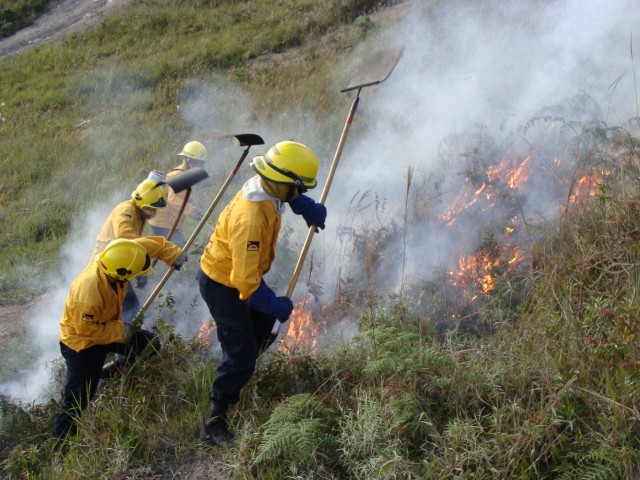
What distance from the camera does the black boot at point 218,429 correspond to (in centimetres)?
347

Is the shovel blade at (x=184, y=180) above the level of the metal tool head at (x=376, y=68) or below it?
below

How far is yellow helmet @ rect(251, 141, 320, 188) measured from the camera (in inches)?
133

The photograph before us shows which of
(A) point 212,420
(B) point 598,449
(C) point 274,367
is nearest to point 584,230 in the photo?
(B) point 598,449

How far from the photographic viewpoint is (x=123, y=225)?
4.79 metres

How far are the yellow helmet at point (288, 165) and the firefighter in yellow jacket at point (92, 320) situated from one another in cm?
115

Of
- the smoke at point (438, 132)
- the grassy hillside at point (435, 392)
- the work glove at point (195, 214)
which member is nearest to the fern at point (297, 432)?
the grassy hillside at point (435, 392)

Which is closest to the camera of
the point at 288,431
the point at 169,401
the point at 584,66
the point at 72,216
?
the point at 288,431

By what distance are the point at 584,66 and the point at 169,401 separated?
4.87 m

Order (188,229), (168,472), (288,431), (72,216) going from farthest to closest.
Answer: (72,216) → (188,229) → (168,472) → (288,431)

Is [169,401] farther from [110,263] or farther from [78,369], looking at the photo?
[110,263]

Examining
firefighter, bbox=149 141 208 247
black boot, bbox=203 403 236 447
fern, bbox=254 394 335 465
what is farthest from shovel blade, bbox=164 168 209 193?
fern, bbox=254 394 335 465

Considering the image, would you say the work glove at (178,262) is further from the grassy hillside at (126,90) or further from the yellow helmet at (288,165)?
the grassy hillside at (126,90)

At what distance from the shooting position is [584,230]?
3939 millimetres

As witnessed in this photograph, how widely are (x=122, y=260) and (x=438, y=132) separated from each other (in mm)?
3698
